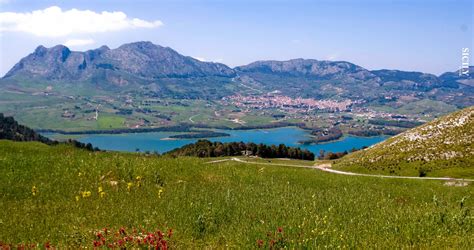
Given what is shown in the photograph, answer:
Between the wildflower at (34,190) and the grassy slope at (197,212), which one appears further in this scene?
the wildflower at (34,190)

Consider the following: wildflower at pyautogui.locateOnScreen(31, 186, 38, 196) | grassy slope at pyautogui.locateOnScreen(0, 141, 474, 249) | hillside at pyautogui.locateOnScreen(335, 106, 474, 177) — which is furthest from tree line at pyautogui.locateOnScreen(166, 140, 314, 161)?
wildflower at pyautogui.locateOnScreen(31, 186, 38, 196)

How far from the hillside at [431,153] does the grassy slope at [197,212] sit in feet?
146

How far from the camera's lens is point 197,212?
53.2 feet

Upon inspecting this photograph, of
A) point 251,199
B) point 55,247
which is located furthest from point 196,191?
point 55,247

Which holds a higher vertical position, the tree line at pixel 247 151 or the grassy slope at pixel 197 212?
the grassy slope at pixel 197 212

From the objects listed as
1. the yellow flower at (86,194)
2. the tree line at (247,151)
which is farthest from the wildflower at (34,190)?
the tree line at (247,151)

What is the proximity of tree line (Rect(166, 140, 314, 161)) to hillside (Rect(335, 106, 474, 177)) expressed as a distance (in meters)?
41.1

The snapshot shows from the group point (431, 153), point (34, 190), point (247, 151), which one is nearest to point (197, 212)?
point (34, 190)

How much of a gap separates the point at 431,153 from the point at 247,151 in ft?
207

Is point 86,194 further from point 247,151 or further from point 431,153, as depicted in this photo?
point 247,151

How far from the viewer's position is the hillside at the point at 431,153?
2499 inches

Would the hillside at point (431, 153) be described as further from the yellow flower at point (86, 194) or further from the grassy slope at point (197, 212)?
the yellow flower at point (86, 194)

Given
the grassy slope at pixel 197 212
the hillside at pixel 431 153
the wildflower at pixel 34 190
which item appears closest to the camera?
the grassy slope at pixel 197 212

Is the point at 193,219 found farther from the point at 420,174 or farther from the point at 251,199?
the point at 420,174
